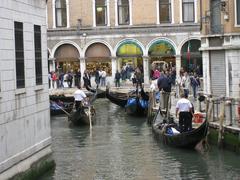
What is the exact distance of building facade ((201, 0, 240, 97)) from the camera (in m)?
16.7

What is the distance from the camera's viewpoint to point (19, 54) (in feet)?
33.4

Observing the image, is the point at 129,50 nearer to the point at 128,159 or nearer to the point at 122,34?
the point at 122,34

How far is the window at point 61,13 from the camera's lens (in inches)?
1288

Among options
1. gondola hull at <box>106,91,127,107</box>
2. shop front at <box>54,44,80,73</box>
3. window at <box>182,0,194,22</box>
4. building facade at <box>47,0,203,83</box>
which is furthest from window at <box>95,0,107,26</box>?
gondola hull at <box>106,91,127,107</box>

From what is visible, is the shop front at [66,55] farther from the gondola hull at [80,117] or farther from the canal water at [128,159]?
the canal water at [128,159]

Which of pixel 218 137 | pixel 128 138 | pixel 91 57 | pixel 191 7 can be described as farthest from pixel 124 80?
pixel 218 137

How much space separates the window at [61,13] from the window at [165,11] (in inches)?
180

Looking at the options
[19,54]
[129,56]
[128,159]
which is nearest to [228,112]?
[128,159]

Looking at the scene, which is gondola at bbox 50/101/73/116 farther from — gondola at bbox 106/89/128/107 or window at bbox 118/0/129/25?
window at bbox 118/0/129/25

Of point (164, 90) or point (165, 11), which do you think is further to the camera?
point (165, 11)

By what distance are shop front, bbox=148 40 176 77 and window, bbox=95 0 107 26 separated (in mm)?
2708

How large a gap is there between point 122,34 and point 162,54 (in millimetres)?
2091

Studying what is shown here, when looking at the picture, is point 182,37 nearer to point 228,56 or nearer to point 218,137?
point 228,56

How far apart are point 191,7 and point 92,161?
64.7ft
